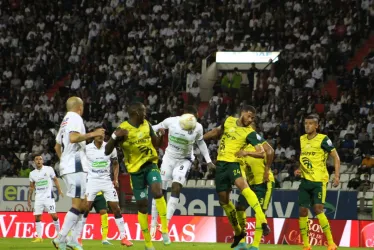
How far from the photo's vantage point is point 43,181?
26.1 metres

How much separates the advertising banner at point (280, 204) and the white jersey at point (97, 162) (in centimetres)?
681

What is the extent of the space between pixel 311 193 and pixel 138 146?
4.02m

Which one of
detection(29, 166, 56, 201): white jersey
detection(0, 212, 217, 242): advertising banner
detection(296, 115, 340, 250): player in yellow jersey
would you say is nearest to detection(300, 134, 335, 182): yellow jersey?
detection(296, 115, 340, 250): player in yellow jersey

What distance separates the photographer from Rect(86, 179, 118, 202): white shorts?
21891mm

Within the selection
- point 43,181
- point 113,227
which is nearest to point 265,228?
point 113,227

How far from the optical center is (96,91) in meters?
40.0

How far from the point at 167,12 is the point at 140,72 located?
4.39 metres

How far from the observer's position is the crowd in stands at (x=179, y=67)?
33938 millimetres

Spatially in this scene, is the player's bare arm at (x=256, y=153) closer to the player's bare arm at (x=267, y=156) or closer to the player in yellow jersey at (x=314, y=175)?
the player's bare arm at (x=267, y=156)

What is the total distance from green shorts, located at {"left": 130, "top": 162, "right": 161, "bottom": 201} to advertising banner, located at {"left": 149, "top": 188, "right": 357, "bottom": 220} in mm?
11572

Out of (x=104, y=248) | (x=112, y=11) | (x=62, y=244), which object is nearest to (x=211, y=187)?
(x=104, y=248)

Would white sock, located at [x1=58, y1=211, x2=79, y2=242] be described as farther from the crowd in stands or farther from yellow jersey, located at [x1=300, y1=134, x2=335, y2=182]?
the crowd in stands

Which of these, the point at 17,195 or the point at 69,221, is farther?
the point at 17,195

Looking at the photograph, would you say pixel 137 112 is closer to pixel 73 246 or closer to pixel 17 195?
pixel 73 246
